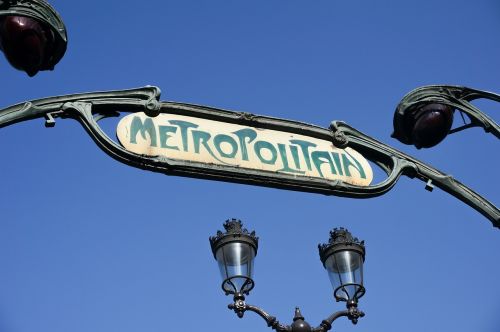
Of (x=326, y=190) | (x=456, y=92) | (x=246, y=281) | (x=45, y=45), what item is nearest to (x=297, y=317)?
(x=246, y=281)

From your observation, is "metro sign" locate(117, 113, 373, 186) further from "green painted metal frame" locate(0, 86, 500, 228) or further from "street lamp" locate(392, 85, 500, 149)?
"street lamp" locate(392, 85, 500, 149)

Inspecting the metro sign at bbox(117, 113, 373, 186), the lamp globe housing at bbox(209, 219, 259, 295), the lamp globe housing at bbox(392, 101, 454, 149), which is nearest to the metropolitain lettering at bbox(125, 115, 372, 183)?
the metro sign at bbox(117, 113, 373, 186)

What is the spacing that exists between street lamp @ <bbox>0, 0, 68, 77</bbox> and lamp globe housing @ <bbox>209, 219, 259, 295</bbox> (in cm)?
196

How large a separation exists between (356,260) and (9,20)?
130 inches

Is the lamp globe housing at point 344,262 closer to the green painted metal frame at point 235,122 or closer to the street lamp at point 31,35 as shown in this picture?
the green painted metal frame at point 235,122

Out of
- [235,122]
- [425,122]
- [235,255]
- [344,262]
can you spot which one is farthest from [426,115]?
[235,255]

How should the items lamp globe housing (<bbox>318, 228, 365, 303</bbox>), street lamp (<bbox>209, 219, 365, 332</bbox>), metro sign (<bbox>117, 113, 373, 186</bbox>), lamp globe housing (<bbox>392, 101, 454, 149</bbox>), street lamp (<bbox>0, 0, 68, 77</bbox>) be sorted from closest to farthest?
street lamp (<bbox>0, 0, 68, 77</bbox>)
metro sign (<bbox>117, 113, 373, 186</bbox>)
street lamp (<bbox>209, 219, 365, 332</bbox>)
lamp globe housing (<bbox>392, 101, 454, 149</bbox>)
lamp globe housing (<bbox>318, 228, 365, 303</bbox>)

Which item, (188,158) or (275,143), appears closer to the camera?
(188,158)

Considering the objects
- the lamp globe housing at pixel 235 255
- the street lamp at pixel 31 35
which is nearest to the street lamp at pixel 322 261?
the lamp globe housing at pixel 235 255

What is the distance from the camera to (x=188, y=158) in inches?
234

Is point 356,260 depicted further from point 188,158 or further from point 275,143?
point 188,158

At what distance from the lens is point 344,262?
726 cm

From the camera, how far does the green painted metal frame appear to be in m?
5.82

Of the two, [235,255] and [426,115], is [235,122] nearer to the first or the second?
[235,255]
